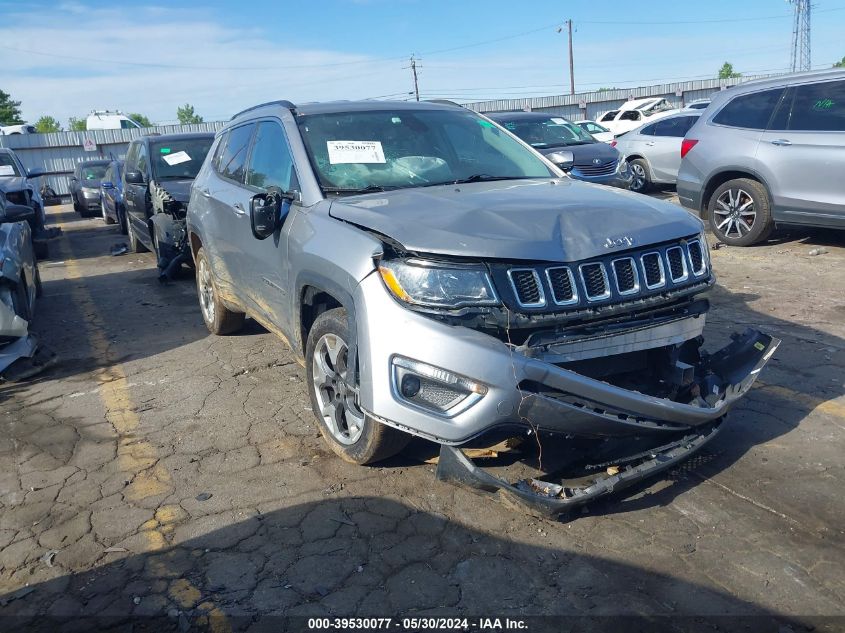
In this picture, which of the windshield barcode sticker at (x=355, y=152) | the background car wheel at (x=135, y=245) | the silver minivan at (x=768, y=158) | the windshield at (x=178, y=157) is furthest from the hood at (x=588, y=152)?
the windshield barcode sticker at (x=355, y=152)

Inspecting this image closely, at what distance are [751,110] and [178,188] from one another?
23.2 feet

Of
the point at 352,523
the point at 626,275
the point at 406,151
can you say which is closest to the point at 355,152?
the point at 406,151

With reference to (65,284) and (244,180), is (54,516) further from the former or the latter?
(65,284)

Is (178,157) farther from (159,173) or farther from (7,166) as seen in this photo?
(7,166)

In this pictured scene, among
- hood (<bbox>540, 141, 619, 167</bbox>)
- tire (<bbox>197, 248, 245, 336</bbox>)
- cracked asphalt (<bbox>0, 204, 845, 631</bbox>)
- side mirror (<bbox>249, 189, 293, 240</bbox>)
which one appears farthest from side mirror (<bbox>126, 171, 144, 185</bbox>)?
hood (<bbox>540, 141, 619, 167</bbox>)

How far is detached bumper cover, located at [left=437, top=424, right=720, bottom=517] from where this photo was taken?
10.1 feet

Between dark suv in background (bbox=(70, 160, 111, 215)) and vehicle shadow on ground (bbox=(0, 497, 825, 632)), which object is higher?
dark suv in background (bbox=(70, 160, 111, 215))

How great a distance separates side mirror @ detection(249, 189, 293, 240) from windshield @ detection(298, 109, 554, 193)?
29 cm

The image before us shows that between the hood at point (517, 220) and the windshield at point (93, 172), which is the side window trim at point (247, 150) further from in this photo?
the windshield at point (93, 172)

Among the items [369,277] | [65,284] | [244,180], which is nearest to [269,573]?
[369,277]

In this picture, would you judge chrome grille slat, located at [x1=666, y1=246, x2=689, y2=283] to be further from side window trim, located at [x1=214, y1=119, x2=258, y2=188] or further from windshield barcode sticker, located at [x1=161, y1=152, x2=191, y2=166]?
windshield barcode sticker, located at [x1=161, y1=152, x2=191, y2=166]

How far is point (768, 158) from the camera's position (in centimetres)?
852

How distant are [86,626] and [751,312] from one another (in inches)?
221

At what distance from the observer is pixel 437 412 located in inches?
123
